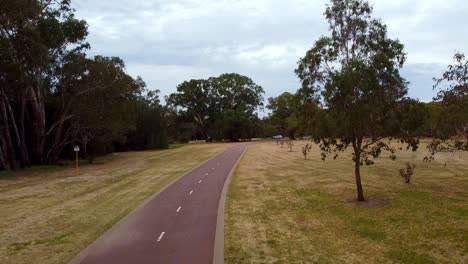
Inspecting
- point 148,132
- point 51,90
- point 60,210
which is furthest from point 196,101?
point 60,210

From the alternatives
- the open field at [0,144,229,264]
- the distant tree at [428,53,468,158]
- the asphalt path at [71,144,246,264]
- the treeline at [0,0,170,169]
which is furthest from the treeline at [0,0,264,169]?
the distant tree at [428,53,468,158]

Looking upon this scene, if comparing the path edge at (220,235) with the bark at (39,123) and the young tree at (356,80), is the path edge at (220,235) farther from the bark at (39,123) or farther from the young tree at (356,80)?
the bark at (39,123)

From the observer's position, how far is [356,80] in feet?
57.6

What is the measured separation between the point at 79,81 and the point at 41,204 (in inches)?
1118

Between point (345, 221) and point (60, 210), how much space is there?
12.1 metres

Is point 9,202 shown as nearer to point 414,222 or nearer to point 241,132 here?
point 414,222

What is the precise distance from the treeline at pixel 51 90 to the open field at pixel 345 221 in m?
21.3

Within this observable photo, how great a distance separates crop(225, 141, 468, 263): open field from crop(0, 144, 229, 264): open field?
4617 mm

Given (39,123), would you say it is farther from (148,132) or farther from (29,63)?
(148,132)

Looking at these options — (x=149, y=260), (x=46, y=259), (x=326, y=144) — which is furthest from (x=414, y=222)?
(x=46, y=259)

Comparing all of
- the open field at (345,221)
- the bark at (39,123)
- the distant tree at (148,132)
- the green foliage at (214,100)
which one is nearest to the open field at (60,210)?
the open field at (345,221)

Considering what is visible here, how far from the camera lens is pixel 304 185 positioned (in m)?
26.1

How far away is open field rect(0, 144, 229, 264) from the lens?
1301 centimetres

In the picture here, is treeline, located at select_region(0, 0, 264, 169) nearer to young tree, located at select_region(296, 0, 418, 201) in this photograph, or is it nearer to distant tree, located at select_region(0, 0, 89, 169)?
distant tree, located at select_region(0, 0, 89, 169)
